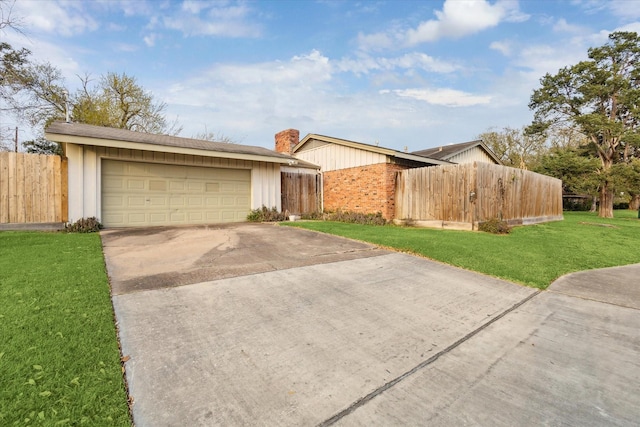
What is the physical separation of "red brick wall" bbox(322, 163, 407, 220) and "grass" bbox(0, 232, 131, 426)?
31.2 ft

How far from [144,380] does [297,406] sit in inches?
43.1

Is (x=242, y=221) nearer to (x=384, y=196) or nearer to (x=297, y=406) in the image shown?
(x=384, y=196)

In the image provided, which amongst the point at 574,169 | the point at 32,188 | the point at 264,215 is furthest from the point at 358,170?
the point at 574,169

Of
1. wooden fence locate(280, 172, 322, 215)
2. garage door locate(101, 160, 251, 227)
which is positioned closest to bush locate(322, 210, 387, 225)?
wooden fence locate(280, 172, 322, 215)

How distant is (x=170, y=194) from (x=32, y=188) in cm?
344

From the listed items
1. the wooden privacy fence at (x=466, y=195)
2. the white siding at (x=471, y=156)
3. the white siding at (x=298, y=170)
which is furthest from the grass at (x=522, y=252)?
the white siding at (x=471, y=156)

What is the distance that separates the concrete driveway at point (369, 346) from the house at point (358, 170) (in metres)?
7.11

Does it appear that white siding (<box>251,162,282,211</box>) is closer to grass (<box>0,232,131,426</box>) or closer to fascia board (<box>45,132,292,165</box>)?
fascia board (<box>45,132,292,165</box>)

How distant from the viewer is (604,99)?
20406mm

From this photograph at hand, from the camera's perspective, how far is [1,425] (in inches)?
60.9

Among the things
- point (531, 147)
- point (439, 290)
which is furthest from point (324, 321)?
point (531, 147)

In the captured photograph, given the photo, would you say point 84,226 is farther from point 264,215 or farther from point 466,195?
point 466,195

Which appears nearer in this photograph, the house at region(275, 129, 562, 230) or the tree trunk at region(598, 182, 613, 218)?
the house at region(275, 129, 562, 230)

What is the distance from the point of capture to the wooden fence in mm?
13305
